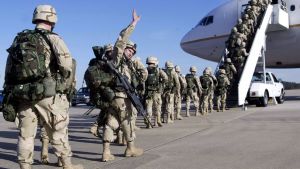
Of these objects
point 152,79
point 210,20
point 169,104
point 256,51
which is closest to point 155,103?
point 152,79

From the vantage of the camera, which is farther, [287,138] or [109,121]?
[287,138]

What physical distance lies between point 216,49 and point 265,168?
1642cm

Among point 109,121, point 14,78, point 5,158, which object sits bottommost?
point 5,158

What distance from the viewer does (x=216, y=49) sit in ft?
69.5

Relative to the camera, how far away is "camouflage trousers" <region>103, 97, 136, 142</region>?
19.2ft

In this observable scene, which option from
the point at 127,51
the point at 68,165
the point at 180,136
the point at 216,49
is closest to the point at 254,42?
the point at 216,49

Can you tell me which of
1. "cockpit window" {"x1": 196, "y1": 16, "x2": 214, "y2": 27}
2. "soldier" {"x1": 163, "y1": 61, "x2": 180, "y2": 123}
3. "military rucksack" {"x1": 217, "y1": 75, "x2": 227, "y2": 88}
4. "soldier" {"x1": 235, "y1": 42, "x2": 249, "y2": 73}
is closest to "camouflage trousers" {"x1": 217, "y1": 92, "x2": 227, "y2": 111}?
"military rucksack" {"x1": 217, "y1": 75, "x2": 227, "y2": 88}

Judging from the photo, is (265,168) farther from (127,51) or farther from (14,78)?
(14,78)

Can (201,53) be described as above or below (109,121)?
above

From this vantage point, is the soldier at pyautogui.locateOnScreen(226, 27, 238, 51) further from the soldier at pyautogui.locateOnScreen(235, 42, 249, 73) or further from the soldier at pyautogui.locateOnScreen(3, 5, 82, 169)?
the soldier at pyautogui.locateOnScreen(3, 5, 82, 169)

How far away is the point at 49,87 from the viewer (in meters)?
4.34

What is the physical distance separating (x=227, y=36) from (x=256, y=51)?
11.5ft

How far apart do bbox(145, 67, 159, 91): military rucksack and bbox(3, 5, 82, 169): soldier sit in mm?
5721

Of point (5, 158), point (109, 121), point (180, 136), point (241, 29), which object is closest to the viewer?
point (109, 121)
